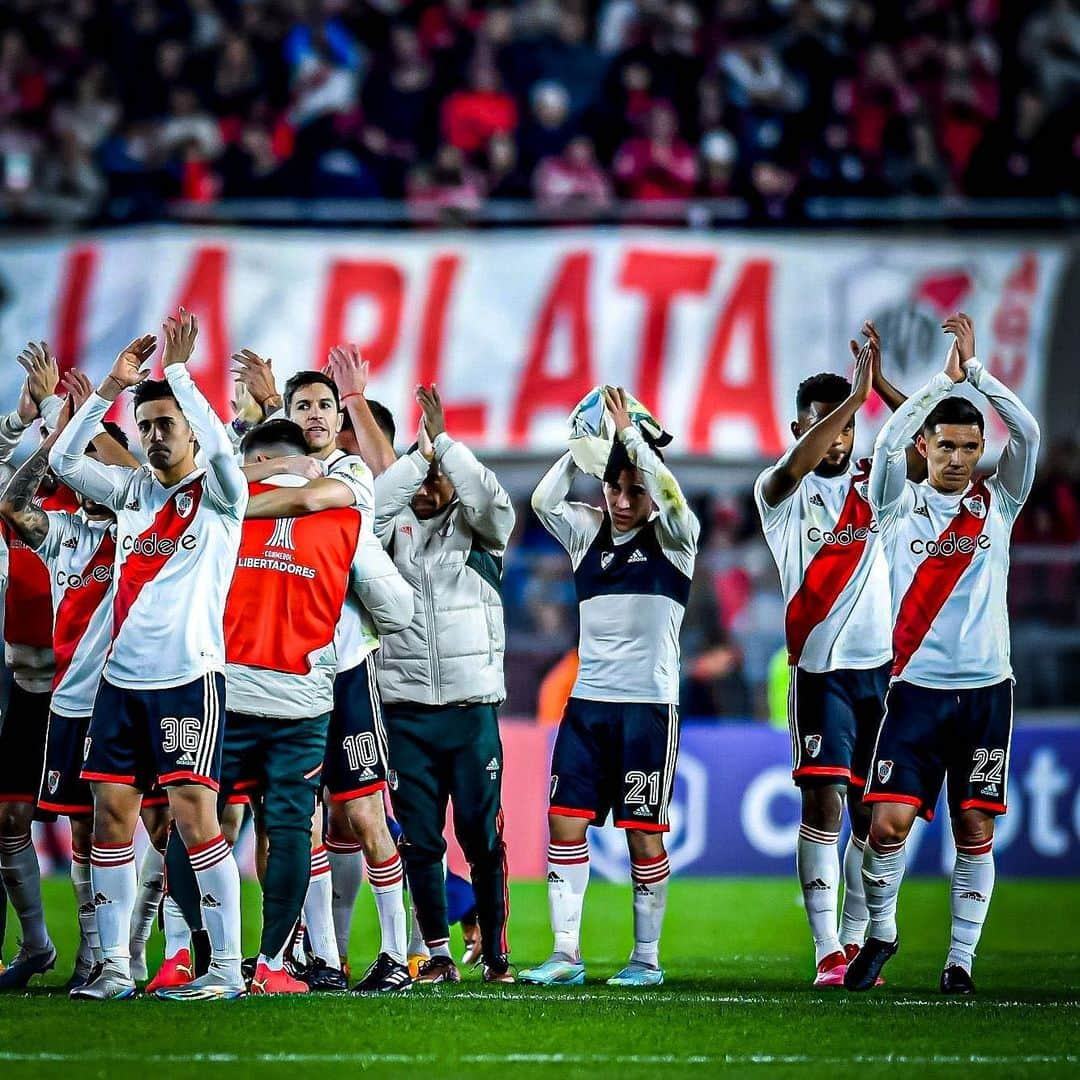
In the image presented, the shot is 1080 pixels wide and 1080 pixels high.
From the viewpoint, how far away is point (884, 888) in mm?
8734

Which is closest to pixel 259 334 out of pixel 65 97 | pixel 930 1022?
pixel 65 97

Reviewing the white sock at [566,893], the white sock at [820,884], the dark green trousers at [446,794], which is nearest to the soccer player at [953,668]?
the white sock at [820,884]

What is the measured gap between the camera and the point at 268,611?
8266 mm

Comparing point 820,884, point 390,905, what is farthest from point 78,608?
point 820,884

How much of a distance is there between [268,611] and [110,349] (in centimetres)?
877

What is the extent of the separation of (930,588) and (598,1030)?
274 centimetres

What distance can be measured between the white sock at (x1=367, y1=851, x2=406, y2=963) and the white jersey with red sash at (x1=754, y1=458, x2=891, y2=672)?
2111 millimetres

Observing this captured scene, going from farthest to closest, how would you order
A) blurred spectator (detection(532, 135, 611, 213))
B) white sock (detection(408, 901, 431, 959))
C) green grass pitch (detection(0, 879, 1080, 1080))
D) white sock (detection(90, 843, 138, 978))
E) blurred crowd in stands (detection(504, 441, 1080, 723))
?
1. blurred spectator (detection(532, 135, 611, 213))
2. blurred crowd in stands (detection(504, 441, 1080, 723))
3. white sock (detection(408, 901, 431, 959))
4. white sock (detection(90, 843, 138, 978))
5. green grass pitch (detection(0, 879, 1080, 1080))

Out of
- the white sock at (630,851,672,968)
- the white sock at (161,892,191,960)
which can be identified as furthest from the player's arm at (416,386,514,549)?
the white sock at (161,892,191,960)

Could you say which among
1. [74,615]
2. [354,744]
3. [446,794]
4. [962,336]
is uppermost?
[962,336]

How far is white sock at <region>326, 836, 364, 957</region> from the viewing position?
29.6 feet

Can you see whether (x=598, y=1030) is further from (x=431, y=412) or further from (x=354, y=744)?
(x=431, y=412)

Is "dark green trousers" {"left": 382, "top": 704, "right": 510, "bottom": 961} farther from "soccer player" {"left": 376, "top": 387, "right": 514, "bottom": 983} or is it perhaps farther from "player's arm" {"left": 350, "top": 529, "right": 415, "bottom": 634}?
"player's arm" {"left": 350, "top": 529, "right": 415, "bottom": 634}

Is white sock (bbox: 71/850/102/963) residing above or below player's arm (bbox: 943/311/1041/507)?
below
